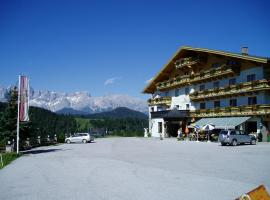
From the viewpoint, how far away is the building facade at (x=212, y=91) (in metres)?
40.7

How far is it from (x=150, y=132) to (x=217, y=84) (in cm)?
2028

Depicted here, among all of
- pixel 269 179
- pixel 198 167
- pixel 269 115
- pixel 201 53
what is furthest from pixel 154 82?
pixel 269 179

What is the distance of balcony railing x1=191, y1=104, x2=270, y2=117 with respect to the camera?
3925 cm

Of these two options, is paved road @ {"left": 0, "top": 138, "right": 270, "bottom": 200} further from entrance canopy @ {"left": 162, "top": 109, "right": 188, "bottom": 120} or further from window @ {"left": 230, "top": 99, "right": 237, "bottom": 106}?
entrance canopy @ {"left": 162, "top": 109, "right": 188, "bottom": 120}

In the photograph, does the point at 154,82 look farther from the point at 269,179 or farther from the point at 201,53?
the point at 269,179

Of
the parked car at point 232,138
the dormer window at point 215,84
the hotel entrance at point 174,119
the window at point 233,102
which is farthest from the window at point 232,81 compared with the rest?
the parked car at point 232,138

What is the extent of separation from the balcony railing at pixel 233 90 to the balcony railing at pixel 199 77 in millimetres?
1962

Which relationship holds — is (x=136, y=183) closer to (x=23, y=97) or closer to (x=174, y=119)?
(x=23, y=97)

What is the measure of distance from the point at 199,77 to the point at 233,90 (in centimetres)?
852

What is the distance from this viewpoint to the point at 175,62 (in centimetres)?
5778

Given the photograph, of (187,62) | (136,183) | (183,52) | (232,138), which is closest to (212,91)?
(187,62)

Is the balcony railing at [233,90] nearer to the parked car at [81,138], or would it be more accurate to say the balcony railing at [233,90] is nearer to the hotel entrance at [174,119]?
the hotel entrance at [174,119]

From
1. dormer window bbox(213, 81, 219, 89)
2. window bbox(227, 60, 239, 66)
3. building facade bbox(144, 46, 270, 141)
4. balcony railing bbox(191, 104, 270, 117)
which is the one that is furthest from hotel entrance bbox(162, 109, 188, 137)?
window bbox(227, 60, 239, 66)

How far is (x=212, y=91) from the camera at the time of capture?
4916cm
